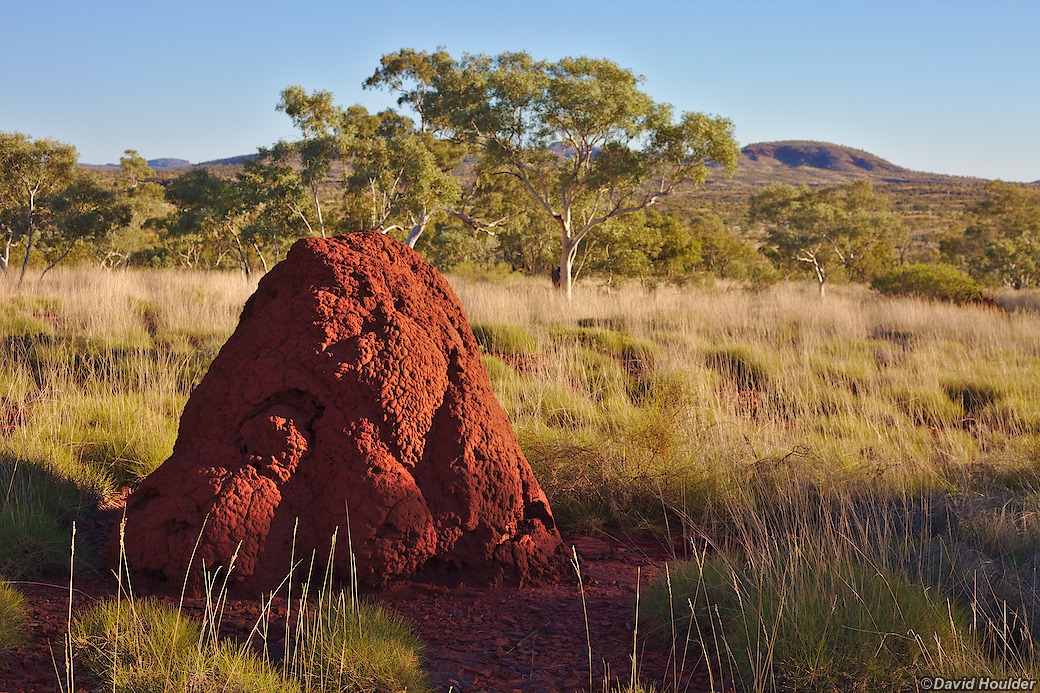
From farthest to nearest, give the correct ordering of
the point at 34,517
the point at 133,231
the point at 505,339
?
the point at 133,231 < the point at 505,339 < the point at 34,517

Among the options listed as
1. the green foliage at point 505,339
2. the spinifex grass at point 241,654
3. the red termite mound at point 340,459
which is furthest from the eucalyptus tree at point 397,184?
the spinifex grass at point 241,654

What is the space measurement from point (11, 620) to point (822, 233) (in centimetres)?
2974

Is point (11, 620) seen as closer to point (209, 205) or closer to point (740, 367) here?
point (740, 367)

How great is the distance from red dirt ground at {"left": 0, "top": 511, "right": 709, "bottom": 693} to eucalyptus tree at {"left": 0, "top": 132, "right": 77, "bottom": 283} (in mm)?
19681

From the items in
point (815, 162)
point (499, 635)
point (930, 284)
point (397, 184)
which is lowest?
point (499, 635)

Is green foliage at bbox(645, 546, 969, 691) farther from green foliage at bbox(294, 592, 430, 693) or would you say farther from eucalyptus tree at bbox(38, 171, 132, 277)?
eucalyptus tree at bbox(38, 171, 132, 277)

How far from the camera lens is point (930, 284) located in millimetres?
19922

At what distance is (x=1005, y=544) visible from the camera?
3867mm

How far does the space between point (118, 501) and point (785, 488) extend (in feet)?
11.7

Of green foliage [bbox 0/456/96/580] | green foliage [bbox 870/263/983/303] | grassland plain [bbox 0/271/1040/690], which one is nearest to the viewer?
grassland plain [bbox 0/271/1040/690]

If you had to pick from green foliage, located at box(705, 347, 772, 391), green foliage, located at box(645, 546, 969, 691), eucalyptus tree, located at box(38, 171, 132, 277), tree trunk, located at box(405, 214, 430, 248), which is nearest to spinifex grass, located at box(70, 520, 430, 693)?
green foliage, located at box(645, 546, 969, 691)

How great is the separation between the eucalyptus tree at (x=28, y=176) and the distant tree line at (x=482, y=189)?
3 cm

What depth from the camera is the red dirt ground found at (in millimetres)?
2660

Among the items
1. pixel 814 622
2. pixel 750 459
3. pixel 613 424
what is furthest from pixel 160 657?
pixel 613 424
